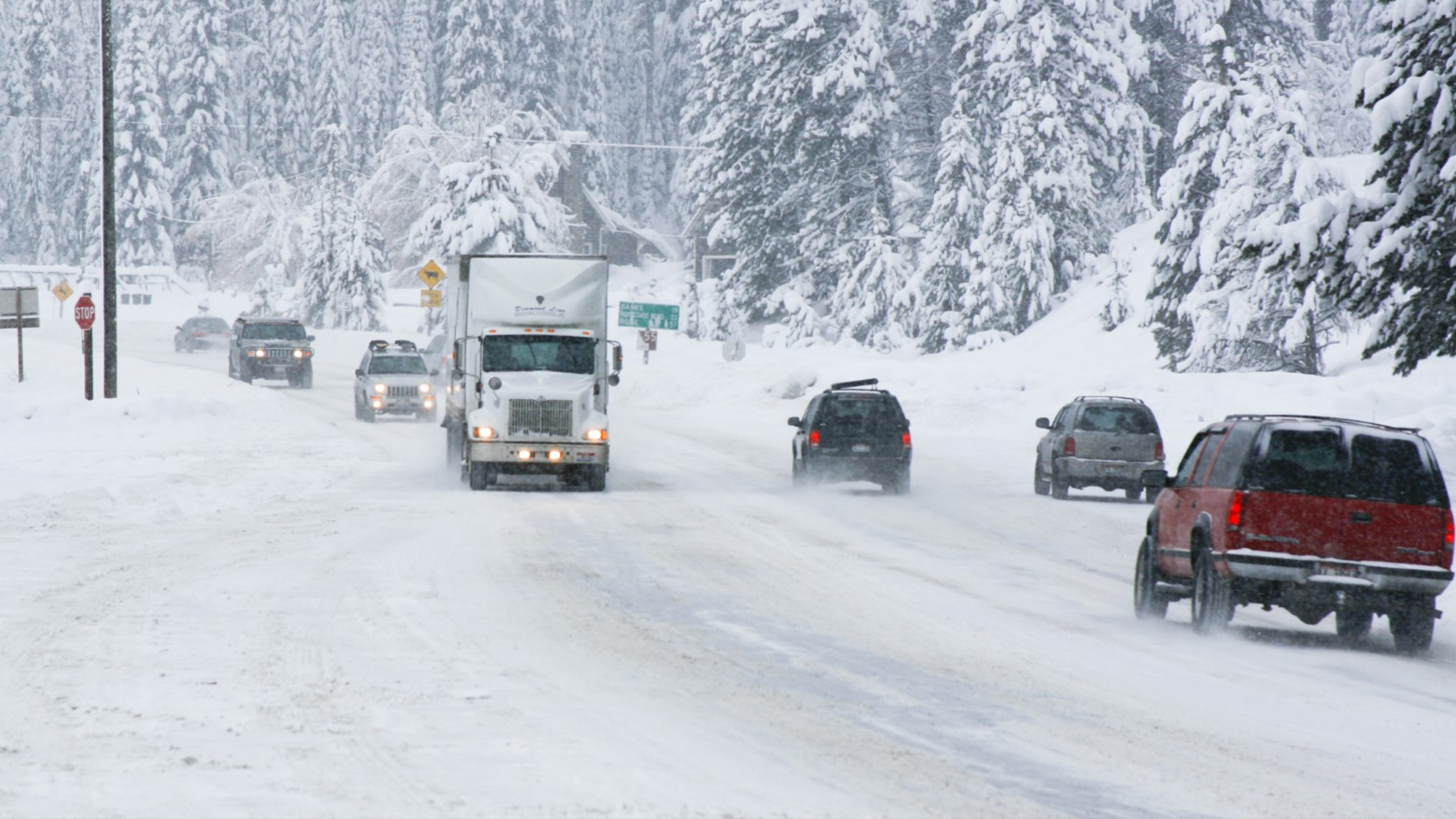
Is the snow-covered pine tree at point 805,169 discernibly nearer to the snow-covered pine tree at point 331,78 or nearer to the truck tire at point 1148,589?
the truck tire at point 1148,589

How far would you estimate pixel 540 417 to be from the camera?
2392cm

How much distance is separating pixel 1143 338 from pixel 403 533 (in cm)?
3368

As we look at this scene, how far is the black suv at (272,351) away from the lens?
168 ft

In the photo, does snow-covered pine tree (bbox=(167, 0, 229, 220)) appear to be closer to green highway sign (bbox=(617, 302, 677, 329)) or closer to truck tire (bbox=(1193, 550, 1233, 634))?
green highway sign (bbox=(617, 302, 677, 329))

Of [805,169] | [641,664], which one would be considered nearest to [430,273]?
[805,169]

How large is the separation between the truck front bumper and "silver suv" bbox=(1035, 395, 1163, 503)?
22.6ft

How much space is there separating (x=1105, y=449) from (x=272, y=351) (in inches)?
1303

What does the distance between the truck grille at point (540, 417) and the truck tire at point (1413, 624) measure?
13852mm

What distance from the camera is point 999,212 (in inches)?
2028

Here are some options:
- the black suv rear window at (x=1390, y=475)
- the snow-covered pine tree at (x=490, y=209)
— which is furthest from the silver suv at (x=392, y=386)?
the black suv rear window at (x=1390, y=475)

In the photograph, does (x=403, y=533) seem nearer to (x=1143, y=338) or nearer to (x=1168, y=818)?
(x=1168, y=818)

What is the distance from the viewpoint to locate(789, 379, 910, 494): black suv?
25.5 meters

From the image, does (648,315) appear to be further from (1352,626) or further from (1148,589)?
(1352,626)

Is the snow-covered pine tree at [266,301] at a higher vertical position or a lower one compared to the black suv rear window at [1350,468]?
higher
